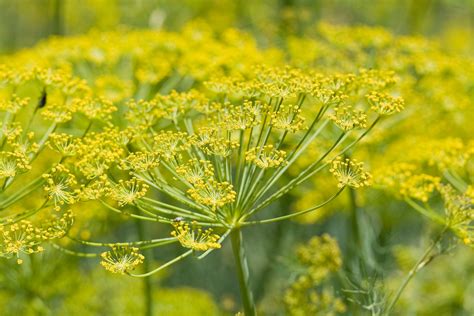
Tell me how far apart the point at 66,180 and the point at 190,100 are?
762 mm

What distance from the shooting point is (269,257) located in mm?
4707

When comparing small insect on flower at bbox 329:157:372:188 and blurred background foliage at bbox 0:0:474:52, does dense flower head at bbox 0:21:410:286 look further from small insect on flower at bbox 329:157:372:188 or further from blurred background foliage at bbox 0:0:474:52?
blurred background foliage at bbox 0:0:474:52

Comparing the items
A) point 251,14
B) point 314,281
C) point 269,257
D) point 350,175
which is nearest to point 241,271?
point 350,175

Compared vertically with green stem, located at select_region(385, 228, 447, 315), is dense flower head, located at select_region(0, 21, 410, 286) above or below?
above

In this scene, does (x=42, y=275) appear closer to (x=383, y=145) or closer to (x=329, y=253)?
(x=329, y=253)

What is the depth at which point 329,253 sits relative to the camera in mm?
3293

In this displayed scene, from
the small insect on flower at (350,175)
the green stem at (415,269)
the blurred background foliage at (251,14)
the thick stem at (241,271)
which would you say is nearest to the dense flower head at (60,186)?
the thick stem at (241,271)

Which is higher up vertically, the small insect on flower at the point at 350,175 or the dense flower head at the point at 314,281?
the small insect on flower at the point at 350,175

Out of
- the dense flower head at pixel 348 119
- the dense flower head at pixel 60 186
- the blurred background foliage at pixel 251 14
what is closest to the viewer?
the dense flower head at pixel 60 186

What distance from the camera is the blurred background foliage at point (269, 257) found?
3.85 metres

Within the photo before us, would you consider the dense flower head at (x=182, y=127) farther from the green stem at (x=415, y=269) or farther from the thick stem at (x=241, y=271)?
the green stem at (x=415, y=269)

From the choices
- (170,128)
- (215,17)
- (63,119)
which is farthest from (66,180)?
(215,17)

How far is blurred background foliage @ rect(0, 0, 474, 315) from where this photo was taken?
3.85 meters

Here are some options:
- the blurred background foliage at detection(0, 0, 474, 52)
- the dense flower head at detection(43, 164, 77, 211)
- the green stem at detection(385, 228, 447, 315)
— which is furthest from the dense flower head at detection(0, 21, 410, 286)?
the blurred background foliage at detection(0, 0, 474, 52)
